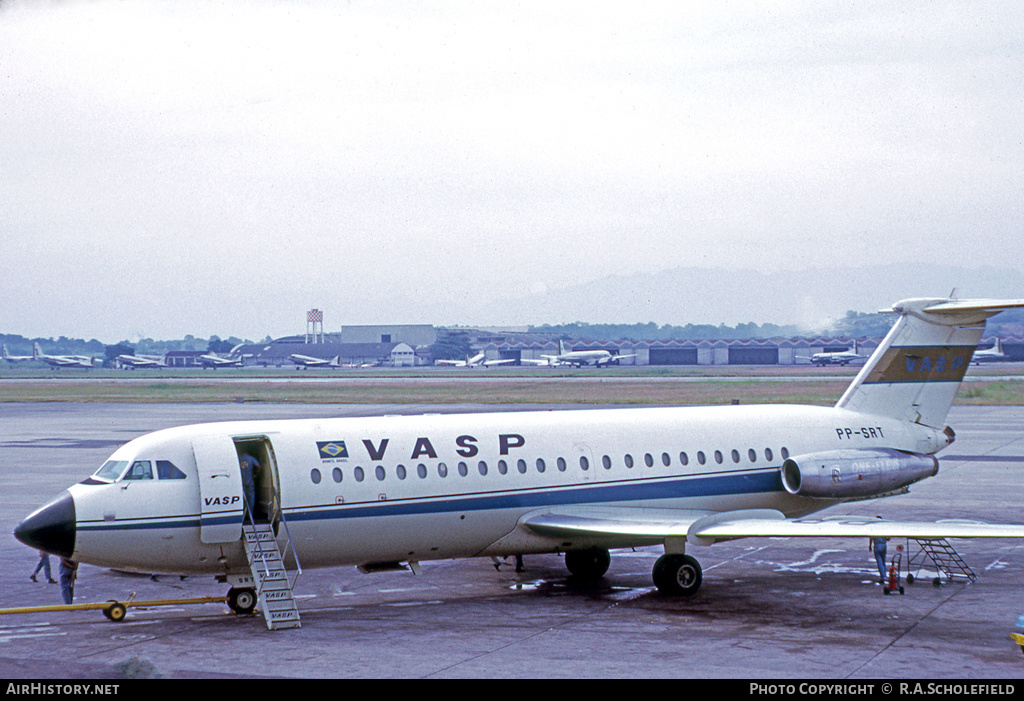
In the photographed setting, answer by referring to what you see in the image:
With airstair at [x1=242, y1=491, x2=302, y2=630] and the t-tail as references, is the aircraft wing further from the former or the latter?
the t-tail

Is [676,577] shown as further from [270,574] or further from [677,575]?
[270,574]

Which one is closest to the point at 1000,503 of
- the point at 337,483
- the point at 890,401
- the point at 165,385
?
the point at 890,401

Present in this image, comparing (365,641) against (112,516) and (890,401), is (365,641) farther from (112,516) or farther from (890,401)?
(890,401)

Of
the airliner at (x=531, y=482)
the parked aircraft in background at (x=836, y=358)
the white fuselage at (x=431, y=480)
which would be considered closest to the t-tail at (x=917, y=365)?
the airliner at (x=531, y=482)

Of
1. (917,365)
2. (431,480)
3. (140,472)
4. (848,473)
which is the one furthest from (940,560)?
(140,472)

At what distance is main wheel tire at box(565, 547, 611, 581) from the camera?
22391 millimetres

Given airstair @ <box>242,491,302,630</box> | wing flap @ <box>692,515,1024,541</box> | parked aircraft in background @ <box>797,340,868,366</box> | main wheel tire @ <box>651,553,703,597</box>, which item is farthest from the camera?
parked aircraft in background @ <box>797,340,868,366</box>

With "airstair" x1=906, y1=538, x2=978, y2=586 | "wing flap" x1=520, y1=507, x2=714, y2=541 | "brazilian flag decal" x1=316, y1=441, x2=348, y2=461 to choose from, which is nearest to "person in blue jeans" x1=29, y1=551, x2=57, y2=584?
"brazilian flag decal" x1=316, y1=441, x2=348, y2=461

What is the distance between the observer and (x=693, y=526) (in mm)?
19828

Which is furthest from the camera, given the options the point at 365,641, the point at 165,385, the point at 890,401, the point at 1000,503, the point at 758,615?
the point at 165,385

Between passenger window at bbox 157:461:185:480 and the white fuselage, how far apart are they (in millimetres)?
88

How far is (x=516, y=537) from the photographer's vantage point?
811 inches

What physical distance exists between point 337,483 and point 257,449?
5.91ft

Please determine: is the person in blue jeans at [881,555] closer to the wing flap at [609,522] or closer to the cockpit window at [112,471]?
the wing flap at [609,522]
